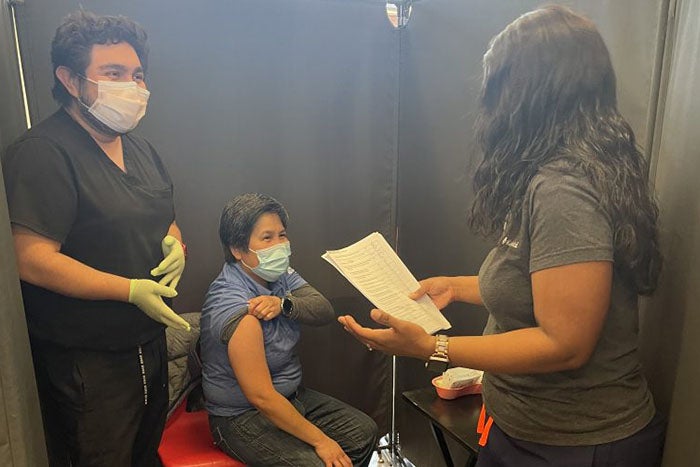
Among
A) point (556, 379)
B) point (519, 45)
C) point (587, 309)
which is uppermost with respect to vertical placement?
point (519, 45)

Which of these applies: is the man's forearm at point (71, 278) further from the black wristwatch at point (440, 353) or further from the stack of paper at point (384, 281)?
the black wristwatch at point (440, 353)

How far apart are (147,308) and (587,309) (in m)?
1.01

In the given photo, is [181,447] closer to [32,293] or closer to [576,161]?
[32,293]

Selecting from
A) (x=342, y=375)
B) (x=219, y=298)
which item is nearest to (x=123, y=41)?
(x=219, y=298)

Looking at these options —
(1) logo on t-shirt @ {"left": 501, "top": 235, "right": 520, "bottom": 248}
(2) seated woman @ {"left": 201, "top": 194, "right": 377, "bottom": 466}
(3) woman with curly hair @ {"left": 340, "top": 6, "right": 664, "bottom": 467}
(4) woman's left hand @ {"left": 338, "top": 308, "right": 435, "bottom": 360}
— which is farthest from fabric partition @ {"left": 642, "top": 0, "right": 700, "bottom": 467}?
(2) seated woman @ {"left": 201, "top": 194, "right": 377, "bottom": 466}

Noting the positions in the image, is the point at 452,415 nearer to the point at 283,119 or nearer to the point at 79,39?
the point at 283,119

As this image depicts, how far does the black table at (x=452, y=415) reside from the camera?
1492 millimetres

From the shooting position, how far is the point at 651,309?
1093 mm

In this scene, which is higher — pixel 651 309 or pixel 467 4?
pixel 467 4

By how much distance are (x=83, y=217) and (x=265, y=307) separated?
0.56 meters

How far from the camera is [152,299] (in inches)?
52.1

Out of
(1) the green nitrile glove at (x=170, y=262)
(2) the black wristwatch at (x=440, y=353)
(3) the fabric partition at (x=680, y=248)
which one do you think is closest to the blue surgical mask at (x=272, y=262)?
(1) the green nitrile glove at (x=170, y=262)

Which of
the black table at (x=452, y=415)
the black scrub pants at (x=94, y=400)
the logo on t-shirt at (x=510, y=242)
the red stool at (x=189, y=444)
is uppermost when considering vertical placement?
the logo on t-shirt at (x=510, y=242)

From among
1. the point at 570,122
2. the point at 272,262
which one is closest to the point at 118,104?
the point at 272,262
